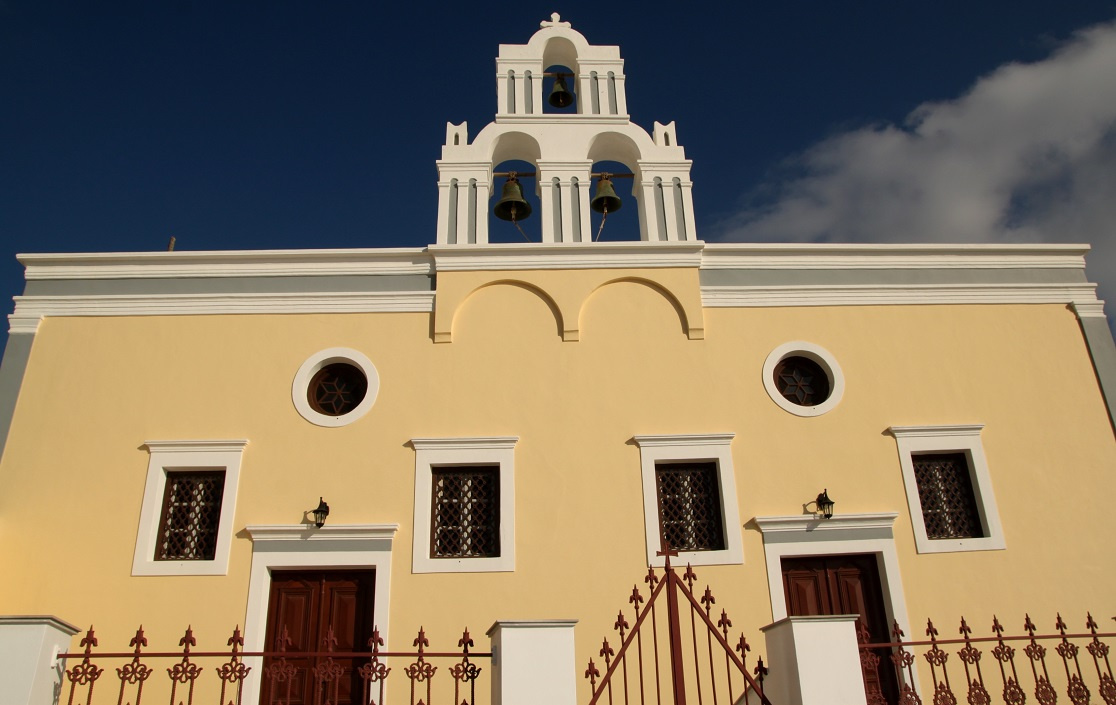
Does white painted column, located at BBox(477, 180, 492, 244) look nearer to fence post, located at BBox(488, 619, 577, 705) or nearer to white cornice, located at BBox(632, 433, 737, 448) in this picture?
white cornice, located at BBox(632, 433, 737, 448)

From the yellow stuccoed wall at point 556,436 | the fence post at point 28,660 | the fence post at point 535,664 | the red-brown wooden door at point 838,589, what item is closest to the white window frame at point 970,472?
the yellow stuccoed wall at point 556,436

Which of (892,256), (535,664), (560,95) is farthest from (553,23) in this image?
(535,664)

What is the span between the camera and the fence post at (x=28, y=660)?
5.86 meters

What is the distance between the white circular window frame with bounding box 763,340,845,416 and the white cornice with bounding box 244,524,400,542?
4.33 metres

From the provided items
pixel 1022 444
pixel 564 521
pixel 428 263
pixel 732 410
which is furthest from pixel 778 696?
pixel 428 263

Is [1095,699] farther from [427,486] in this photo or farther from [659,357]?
[427,486]

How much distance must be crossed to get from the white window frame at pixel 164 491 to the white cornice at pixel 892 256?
5788 millimetres

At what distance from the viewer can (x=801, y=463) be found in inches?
367

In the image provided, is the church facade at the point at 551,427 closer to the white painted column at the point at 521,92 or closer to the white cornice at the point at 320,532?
the white cornice at the point at 320,532

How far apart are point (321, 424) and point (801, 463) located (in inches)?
203

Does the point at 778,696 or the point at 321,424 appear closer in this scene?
the point at 778,696

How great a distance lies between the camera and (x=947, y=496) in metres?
9.42

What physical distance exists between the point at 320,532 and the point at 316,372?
74.5 inches

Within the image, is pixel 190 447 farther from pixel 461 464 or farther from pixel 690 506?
pixel 690 506
